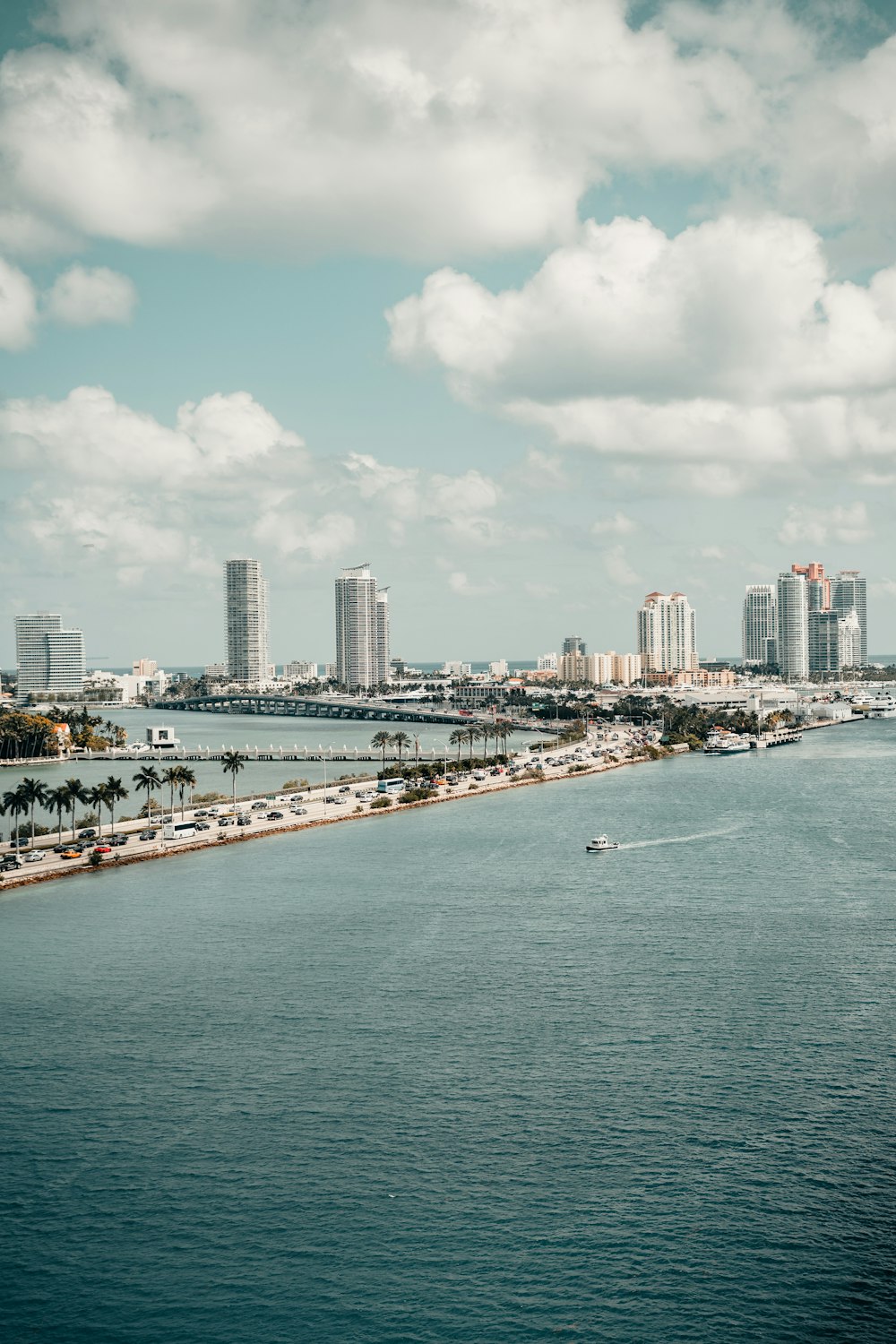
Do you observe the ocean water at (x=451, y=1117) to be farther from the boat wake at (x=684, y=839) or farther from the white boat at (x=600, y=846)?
the boat wake at (x=684, y=839)

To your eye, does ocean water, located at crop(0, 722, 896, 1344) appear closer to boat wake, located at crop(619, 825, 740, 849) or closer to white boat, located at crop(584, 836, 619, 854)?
white boat, located at crop(584, 836, 619, 854)

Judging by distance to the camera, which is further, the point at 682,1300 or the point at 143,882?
the point at 143,882

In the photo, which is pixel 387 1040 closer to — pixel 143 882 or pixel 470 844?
pixel 143 882

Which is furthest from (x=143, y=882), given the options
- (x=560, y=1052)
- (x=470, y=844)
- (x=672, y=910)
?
(x=560, y=1052)

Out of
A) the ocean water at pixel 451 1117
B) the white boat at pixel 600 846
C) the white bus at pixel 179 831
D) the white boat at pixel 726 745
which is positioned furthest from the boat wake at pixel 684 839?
the white boat at pixel 726 745

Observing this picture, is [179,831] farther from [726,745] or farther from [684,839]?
[726,745]

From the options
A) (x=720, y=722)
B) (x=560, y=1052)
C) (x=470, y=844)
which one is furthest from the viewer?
(x=720, y=722)
